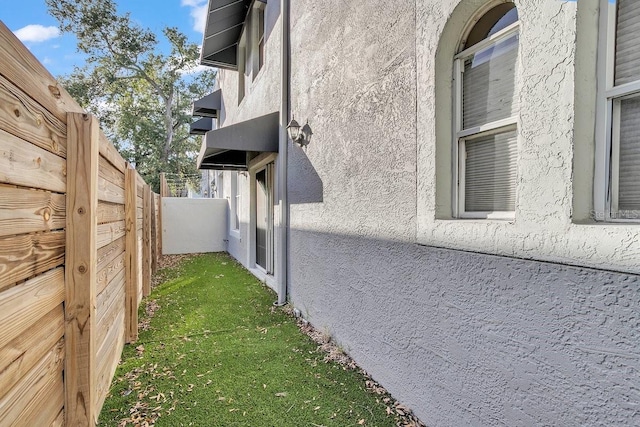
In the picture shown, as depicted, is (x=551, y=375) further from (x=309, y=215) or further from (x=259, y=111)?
(x=259, y=111)

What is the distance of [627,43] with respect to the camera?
1.70 m

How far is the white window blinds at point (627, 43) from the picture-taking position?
1.66 metres

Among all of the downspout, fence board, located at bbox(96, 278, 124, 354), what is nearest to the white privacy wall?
the downspout

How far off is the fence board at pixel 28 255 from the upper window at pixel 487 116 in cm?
281

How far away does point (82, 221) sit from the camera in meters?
2.23

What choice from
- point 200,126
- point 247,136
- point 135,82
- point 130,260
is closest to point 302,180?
point 247,136

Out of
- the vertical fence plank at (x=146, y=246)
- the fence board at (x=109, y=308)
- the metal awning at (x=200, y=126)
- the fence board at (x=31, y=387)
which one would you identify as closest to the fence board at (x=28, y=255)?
the fence board at (x=31, y=387)

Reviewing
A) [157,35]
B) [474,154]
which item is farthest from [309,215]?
[157,35]

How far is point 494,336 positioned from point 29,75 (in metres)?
3.13

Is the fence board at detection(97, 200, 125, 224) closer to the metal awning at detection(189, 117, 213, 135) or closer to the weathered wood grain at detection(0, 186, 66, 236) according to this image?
the weathered wood grain at detection(0, 186, 66, 236)

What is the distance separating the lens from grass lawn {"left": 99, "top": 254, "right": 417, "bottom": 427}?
9.86ft

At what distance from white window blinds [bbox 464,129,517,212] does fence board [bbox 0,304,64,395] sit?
9.60 ft

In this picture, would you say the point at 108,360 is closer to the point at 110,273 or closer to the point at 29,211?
the point at 110,273

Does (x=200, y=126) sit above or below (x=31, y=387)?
above
